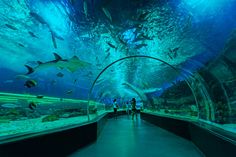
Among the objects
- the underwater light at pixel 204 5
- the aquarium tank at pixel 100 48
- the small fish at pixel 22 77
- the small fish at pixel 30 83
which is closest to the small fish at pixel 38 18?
the aquarium tank at pixel 100 48

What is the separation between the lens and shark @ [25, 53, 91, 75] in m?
7.80

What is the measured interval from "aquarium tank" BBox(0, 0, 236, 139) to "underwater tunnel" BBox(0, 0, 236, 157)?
0.02 metres

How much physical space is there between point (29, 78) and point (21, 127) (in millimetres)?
1600

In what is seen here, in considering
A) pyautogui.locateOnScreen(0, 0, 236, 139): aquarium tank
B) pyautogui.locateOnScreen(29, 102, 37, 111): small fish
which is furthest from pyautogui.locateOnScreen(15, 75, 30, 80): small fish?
pyautogui.locateOnScreen(29, 102, 37, 111): small fish

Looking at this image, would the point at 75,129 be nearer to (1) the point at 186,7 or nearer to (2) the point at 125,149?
(2) the point at 125,149

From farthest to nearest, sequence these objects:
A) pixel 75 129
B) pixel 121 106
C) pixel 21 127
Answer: pixel 121 106 → pixel 21 127 → pixel 75 129

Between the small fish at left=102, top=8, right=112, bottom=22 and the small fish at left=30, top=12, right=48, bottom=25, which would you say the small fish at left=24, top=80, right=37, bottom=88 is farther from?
the small fish at left=102, top=8, right=112, bottom=22

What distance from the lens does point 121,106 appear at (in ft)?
143

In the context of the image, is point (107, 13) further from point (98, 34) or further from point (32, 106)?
point (32, 106)

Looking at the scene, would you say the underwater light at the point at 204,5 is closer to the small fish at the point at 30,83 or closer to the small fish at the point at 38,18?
the small fish at the point at 38,18

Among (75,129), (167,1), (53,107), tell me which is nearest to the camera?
(167,1)

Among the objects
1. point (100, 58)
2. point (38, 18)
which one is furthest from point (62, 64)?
point (38, 18)

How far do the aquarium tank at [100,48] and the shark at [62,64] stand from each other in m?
0.04

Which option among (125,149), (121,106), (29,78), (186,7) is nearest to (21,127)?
(29,78)
